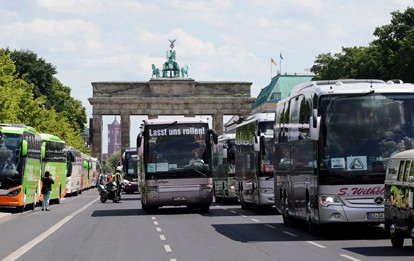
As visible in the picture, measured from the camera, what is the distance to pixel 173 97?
5541 inches

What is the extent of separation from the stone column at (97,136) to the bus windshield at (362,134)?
12339 cm

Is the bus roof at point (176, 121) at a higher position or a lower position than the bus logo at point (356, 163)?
higher

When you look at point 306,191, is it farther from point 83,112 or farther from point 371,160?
point 83,112

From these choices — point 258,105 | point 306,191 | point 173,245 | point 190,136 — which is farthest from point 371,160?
point 258,105

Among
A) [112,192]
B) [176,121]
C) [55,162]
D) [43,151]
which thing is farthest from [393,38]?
[176,121]

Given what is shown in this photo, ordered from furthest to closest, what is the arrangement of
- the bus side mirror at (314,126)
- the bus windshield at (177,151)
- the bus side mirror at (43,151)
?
the bus side mirror at (43,151) → the bus windshield at (177,151) → the bus side mirror at (314,126)

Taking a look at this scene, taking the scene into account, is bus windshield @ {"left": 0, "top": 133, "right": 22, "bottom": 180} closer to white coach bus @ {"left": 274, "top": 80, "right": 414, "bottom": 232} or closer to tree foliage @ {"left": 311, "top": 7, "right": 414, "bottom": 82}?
white coach bus @ {"left": 274, "top": 80, "right": 414, "bottom": 232}

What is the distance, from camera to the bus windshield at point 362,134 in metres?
21.9

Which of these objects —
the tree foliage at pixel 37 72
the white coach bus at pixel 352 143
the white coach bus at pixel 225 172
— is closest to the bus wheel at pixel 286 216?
the white coach bus at pixel 352 143

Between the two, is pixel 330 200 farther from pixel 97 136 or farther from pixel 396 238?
pixel 97 136

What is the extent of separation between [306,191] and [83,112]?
121221mm

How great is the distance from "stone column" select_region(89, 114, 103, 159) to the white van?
126 meters

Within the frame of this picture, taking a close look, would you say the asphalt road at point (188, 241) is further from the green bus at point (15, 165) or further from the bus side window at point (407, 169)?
the green bus at point (15, 165)

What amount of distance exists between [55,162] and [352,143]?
31.3m
